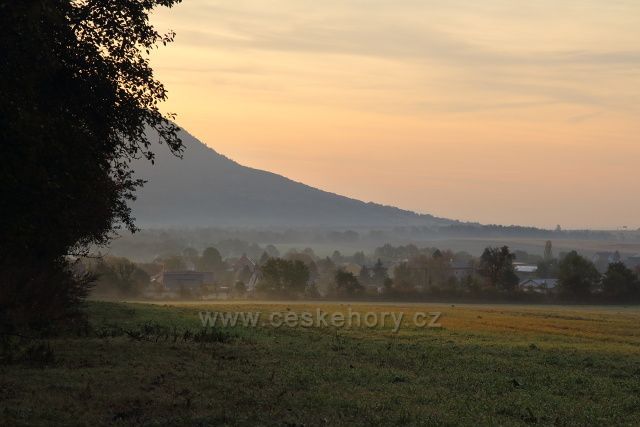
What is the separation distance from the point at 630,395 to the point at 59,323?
64.9 feet

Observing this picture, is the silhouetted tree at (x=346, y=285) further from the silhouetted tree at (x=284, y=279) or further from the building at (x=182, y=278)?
the building at (x=182, y=278)

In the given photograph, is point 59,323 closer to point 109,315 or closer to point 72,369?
point 72,369

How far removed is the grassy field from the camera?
16.9m

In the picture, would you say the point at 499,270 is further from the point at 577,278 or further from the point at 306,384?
the point at 306,384

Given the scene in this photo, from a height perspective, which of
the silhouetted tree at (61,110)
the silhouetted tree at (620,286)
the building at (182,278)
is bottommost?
the building at (182,278)

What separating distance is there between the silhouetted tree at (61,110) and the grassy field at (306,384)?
12.1 feet

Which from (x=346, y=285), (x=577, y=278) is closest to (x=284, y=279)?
(x=346, y=285)

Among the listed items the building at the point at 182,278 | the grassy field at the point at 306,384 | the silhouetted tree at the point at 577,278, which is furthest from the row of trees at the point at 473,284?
the grassy field at the point at 306,384

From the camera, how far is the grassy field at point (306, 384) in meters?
16.9

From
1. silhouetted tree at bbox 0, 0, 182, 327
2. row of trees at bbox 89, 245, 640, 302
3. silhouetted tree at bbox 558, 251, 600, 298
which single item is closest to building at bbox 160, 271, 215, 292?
row of trees at bbox 89, 245, 640, 302

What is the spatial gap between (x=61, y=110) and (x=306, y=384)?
9218 millimetres

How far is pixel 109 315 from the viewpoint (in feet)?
171

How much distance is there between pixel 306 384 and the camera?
21578 mm

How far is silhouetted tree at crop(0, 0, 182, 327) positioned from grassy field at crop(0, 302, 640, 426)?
3686mm
